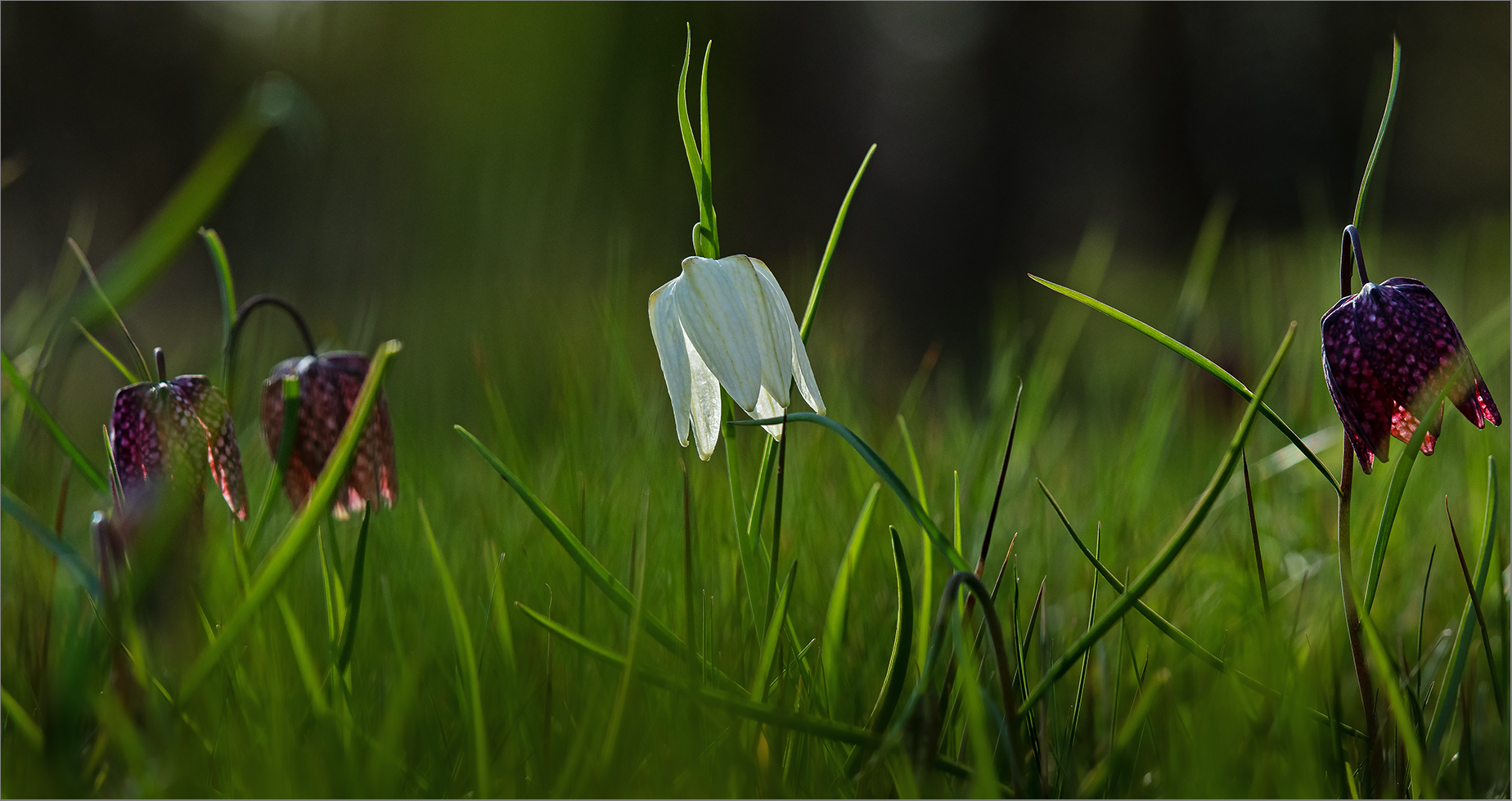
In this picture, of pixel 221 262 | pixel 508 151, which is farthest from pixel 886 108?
pixel 221 262

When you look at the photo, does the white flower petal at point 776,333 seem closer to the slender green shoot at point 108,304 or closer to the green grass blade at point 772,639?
the green grass blade at point 772,639

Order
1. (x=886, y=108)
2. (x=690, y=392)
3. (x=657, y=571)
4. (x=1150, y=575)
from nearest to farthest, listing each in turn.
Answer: (x=1150, y=575) → (x=690, y=392) → (x=657, y=571) → (x=886, y=108)

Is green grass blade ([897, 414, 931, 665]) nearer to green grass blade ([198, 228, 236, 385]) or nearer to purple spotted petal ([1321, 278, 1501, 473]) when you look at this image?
purple spotted petal ([1321, 278, 1501, 473])

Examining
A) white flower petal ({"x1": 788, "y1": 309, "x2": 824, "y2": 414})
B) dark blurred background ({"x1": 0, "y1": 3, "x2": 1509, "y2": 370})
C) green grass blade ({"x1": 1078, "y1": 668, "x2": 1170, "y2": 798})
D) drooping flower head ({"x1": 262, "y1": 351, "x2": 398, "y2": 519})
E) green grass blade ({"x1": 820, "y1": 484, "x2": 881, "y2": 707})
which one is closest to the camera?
green grass blade ({"x1": 1078, "y1": 668, "x2": 1170, "y2": 798})

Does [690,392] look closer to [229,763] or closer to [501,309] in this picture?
[229,763]

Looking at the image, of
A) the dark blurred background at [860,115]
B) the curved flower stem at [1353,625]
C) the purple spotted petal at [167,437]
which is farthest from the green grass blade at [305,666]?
the dark blurred background at [860,115]

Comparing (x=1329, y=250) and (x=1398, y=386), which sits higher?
(x=1329, y=250)

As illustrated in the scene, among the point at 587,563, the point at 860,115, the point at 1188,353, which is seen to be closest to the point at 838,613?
the point at 587,563

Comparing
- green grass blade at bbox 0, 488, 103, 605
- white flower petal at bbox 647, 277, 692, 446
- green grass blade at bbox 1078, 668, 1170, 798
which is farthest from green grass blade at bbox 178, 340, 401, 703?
green grass blade at bbox 1078, 668, 1170, 798
